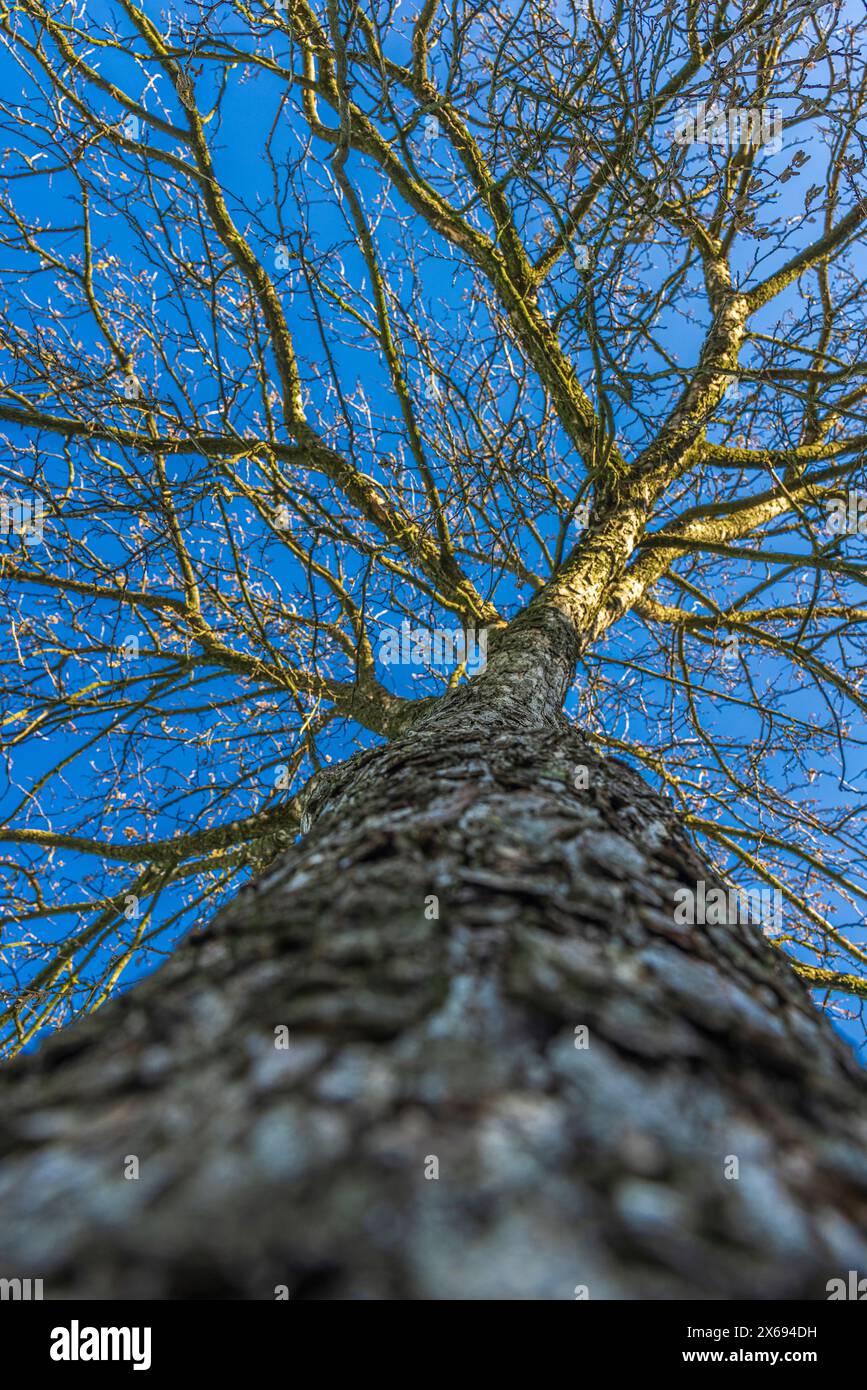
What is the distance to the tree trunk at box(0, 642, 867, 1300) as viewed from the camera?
470mm

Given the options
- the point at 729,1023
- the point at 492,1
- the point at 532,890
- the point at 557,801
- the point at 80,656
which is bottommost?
the point at 729,1023

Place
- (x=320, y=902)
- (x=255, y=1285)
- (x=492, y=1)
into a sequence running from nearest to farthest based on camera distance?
(x=255, y=1285) < (x=320, y=902) < (x=492, y=1)

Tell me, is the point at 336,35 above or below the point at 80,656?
above

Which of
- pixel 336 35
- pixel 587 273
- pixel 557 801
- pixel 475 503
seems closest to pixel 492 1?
pixel 336 35

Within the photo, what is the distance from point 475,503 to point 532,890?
12.1 ft

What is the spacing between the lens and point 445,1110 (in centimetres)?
57

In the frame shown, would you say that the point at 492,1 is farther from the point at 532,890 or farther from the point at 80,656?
the point at 80,656

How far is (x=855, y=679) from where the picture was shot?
16.1 feet

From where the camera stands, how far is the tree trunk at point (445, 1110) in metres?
0.47
